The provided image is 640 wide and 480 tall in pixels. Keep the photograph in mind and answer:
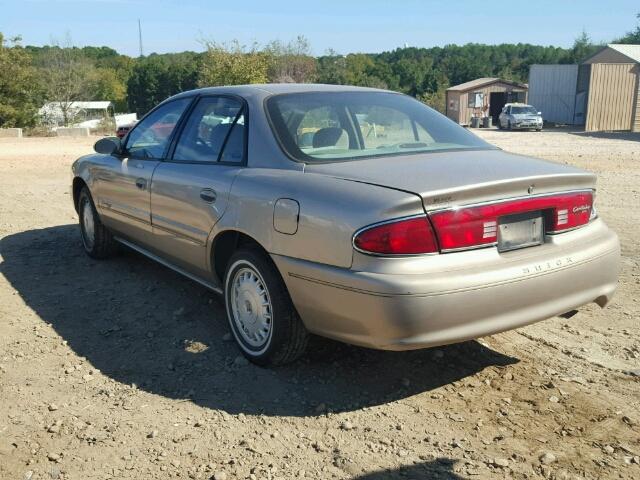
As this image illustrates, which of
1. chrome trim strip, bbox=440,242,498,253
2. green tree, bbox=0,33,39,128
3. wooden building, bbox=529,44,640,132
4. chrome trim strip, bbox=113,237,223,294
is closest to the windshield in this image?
wooden building, bbox=529,44,640,132

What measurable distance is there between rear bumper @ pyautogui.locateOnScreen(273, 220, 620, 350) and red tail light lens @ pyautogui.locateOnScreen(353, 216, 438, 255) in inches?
2.2

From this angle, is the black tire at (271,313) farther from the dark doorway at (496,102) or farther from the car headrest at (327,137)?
the dark doorway at (496,102)

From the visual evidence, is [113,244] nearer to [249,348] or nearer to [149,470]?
[249,348]

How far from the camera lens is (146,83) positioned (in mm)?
93312

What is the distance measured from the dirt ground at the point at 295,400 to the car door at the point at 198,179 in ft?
1.84

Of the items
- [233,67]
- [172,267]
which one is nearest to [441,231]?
[172,267]

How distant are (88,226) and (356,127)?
3.31 m

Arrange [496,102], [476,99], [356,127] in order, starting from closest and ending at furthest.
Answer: [356,127] → [476,99] → [496,102]

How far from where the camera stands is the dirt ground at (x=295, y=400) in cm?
289

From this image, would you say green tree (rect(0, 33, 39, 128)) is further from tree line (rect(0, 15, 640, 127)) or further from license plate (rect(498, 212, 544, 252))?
license plate (rect(498, 212, 544, 252))

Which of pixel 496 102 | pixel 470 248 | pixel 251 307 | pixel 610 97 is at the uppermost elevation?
pixel 470 248

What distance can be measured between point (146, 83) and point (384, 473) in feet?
318

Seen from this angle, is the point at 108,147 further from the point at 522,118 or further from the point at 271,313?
the point at 522,118

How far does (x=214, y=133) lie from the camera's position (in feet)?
14.3
